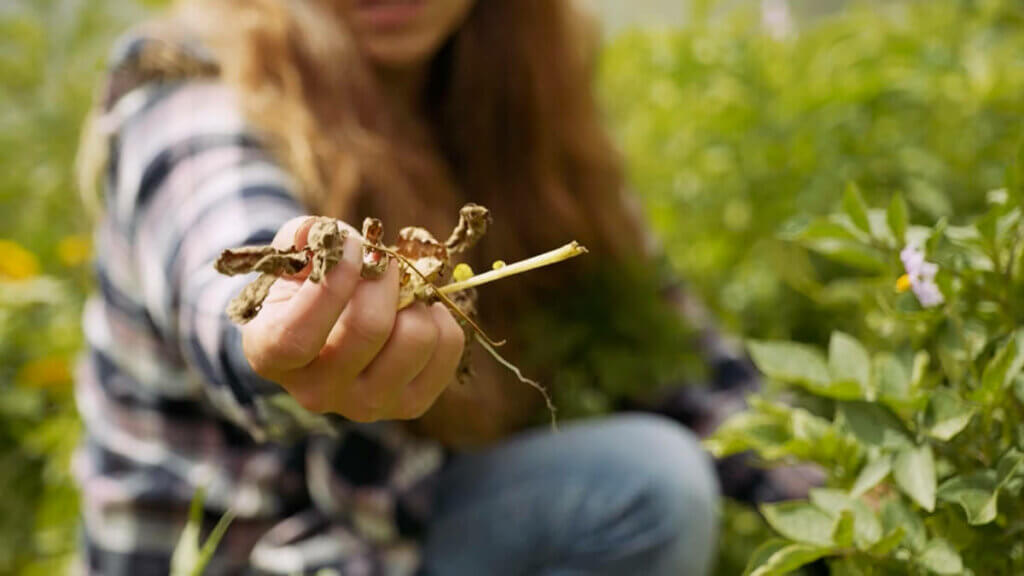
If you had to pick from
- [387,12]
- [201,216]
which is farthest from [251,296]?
[387,12]

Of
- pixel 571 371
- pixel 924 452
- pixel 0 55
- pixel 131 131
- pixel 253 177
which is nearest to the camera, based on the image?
pixel 924 452

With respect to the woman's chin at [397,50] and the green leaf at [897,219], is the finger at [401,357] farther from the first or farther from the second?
the woman's chin at [397,50]

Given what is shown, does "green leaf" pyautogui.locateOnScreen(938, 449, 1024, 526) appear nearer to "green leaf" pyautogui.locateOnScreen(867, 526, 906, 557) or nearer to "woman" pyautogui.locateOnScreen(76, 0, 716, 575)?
"green leaf" pyautogui.locateOnScreen(867, 526, 906, 557)

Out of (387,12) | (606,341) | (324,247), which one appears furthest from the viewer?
(606,341)

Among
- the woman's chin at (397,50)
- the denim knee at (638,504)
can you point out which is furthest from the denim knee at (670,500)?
the woman's chin at (397,50)

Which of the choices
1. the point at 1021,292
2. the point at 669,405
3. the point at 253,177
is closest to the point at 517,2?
the point at 669,405

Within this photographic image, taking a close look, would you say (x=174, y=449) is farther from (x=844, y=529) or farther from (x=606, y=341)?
(x=844, y=529)

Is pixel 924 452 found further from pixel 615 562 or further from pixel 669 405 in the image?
pixel 669 405
